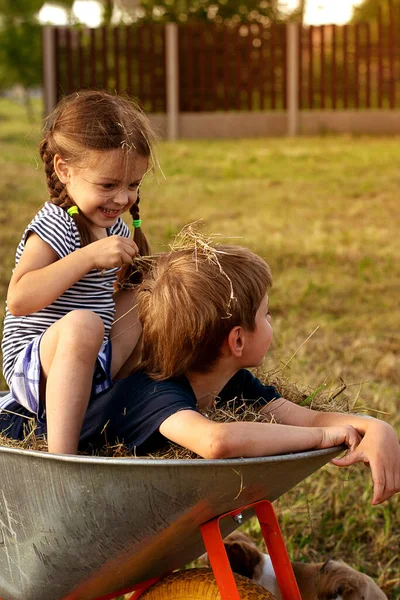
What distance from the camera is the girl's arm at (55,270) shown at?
189 centimetres

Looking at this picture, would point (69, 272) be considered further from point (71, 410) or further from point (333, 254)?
point (333, 254)

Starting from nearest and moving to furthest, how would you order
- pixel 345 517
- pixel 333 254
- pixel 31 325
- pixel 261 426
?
pixel 261 426
pixel 31 325
pixel 345 517
pixel 333 254

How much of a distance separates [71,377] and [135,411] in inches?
5.6

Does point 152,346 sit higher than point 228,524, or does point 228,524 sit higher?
point 152,346

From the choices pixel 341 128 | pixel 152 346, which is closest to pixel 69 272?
pixel 152 346

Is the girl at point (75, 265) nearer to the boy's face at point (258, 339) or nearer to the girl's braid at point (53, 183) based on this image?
the girl's braid at point (53, 183)

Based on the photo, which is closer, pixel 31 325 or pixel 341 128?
pixel 31 325

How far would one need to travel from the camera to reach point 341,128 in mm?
12375

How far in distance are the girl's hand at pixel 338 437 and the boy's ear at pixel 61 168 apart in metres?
0.87

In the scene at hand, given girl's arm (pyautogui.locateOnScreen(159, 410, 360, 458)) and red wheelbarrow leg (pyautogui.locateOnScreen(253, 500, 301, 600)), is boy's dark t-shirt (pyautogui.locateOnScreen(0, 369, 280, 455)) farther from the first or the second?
red wheelbarrow leg (pyautogui.locateOnScreen(253, 500, 301, 600))

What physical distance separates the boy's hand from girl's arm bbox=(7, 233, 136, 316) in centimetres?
61

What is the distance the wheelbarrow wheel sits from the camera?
5.79ft

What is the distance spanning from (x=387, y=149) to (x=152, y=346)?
28.2 ft

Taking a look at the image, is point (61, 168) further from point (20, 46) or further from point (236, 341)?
point (20, 46)
